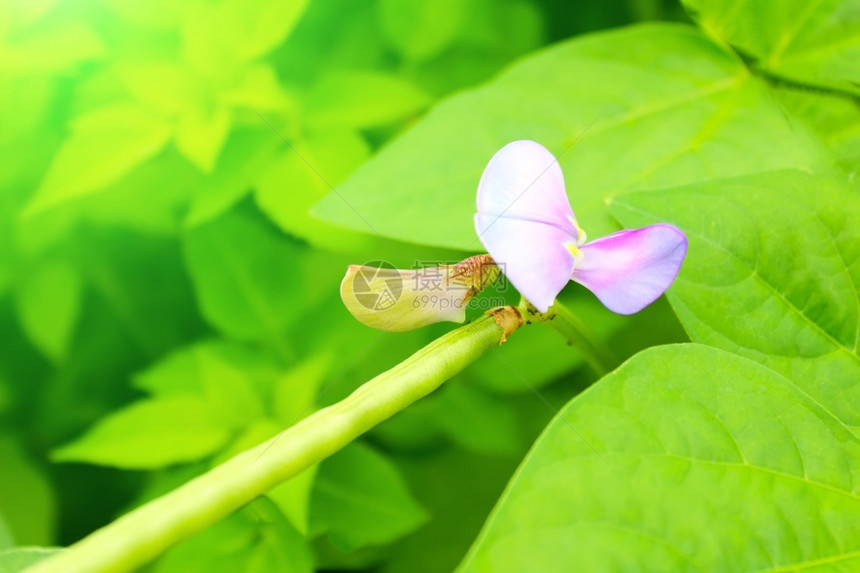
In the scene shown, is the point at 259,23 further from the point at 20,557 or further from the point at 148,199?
the point at 20,557

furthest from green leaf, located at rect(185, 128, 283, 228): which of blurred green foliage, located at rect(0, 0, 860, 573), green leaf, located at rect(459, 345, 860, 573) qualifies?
green leaf, located at rect(459, 345, 860, 573)

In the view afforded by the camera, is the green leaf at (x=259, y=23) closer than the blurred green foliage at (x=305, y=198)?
No

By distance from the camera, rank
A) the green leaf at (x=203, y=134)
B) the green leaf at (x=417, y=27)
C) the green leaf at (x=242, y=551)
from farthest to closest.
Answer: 1. the green leaf at (x=417, y=27)
2. the green leaf at (x=203, y=134)
3. the green leaf at (x=242, y=551)

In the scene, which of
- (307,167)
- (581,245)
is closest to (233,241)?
(307,167)

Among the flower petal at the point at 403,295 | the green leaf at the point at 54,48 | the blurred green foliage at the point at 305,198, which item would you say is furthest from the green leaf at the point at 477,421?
the green leaf at the point at 54,48

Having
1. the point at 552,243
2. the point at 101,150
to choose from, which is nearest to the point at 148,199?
the point at 101,150

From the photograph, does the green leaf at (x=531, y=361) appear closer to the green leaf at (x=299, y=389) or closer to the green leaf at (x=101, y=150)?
the green leaf at (x=299, y=389)

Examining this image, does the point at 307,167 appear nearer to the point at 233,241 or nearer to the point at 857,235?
the point at 233,241
